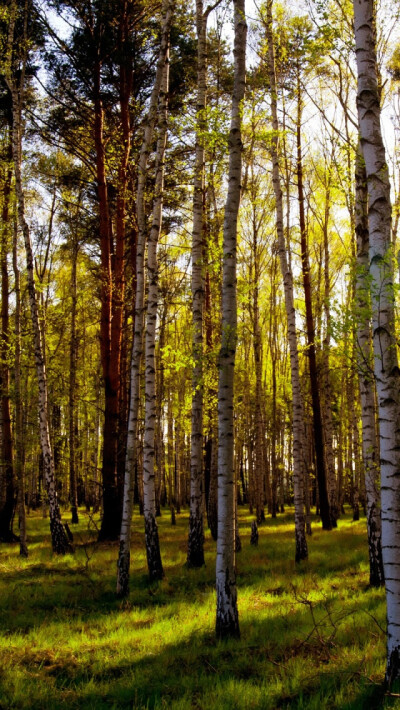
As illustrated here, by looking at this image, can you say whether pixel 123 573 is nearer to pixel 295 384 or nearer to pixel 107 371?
pixel 295 384

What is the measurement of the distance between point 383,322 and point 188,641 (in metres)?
4.29

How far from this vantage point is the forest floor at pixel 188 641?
4719 mm

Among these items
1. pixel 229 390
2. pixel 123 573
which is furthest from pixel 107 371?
pixel 229 390

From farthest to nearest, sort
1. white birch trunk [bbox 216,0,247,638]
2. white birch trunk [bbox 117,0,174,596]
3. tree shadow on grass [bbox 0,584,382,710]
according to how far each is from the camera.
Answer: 1. white birch trunk [bbox 117,0,174,596]
2. white birch trunk [bbox 216,0,247,638]
3. tree shadow on grass [bbox 0,584,382,710]

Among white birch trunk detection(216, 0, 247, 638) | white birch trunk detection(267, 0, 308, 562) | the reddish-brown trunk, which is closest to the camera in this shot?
white birch trunk detection(216, 0, 247, 638)

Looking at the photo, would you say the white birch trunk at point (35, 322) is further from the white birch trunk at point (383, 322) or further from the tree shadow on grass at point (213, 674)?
the white birch trunk at point (383, 322)

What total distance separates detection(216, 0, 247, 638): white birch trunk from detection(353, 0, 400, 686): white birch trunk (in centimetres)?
212

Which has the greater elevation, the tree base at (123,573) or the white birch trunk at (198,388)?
the white birch trunk at (198,388)

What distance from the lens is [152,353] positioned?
9.64m

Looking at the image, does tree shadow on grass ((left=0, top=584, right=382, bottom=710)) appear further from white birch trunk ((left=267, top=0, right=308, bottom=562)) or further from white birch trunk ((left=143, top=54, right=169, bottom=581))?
white birch trunk ((left=267, top=0, right=308, bottom=562))

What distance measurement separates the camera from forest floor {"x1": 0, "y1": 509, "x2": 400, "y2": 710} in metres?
4.72

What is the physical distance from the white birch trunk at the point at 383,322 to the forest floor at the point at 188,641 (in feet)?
2.82

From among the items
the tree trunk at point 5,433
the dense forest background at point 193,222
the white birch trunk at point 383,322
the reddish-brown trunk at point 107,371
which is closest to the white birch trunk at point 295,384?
the dense forest background at point 193,222

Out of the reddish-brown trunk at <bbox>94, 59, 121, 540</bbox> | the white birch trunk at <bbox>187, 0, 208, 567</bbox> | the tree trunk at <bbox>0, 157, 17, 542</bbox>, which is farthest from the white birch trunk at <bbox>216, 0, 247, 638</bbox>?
the tree trunk at <bbox>0, 157, 17, 542</bbox>
